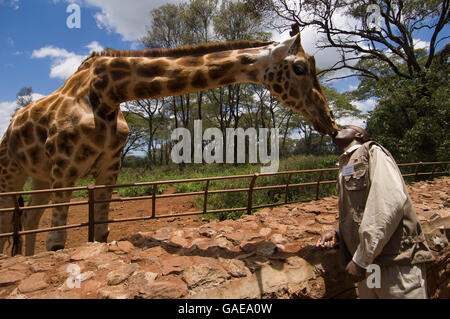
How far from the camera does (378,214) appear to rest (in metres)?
1.56

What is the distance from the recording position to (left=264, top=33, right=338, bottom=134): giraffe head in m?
2.72

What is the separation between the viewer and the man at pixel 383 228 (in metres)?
1.56

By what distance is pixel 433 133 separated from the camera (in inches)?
380

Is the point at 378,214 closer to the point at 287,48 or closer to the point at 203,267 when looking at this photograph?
the point at 203,267

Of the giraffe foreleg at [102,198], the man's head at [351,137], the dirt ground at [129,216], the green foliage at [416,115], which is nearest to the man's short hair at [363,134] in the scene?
Result: the man's head at [351,137]

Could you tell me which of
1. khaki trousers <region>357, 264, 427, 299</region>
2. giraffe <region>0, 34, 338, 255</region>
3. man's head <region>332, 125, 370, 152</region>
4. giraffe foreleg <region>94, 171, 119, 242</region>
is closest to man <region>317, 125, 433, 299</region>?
khaki trousers <region>357, 264, 427, 299</region>

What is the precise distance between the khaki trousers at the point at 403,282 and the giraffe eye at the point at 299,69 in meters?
2.05

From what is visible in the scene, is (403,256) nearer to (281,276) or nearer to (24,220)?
(281,276)

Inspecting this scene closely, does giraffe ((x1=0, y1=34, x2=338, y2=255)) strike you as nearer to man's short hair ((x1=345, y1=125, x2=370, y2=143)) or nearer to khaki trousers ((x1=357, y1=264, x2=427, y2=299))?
man's short hair ((x1=345, y1=125, x2=370, y2=143))

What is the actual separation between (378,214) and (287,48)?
→ 6.72ft

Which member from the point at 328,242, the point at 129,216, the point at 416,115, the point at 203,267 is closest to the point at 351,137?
the point at 328,242

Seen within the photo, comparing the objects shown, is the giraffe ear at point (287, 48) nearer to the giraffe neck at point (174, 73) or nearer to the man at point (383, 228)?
the giraffe neck at point (174, 73)

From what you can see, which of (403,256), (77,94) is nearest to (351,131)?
(403,256)

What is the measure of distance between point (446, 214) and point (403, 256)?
8.52 feet
